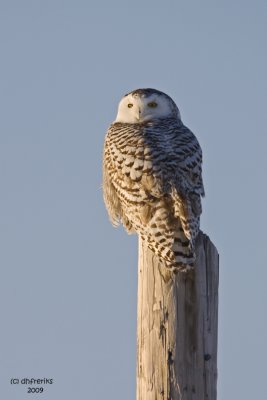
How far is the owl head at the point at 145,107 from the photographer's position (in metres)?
A: 8.37

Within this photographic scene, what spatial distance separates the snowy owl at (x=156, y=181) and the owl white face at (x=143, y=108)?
0.01 m

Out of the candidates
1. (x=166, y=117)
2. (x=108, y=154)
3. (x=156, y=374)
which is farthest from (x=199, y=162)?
(x=156, y=374)

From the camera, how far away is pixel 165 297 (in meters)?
4.91

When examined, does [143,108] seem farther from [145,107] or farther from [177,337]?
[177,337]

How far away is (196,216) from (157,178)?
1.82ft

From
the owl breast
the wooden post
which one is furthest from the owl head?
the wooden post

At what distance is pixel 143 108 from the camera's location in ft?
27.6

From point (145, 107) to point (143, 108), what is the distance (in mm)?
47

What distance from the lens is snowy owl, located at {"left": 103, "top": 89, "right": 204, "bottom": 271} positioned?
567 centimetres

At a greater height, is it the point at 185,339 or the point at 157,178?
the point at 157,178

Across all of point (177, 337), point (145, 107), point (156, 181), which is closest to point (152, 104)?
point (145, 107)

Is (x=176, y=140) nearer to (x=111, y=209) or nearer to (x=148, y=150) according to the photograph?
(x=148, y=150)

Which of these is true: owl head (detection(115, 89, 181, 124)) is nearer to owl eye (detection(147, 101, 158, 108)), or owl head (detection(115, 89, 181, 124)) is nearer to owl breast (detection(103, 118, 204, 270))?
owl eye (detection(147, 101, 158, 108))

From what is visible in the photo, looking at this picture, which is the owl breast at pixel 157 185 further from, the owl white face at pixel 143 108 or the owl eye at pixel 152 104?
the owl eye at pixel 152 104
